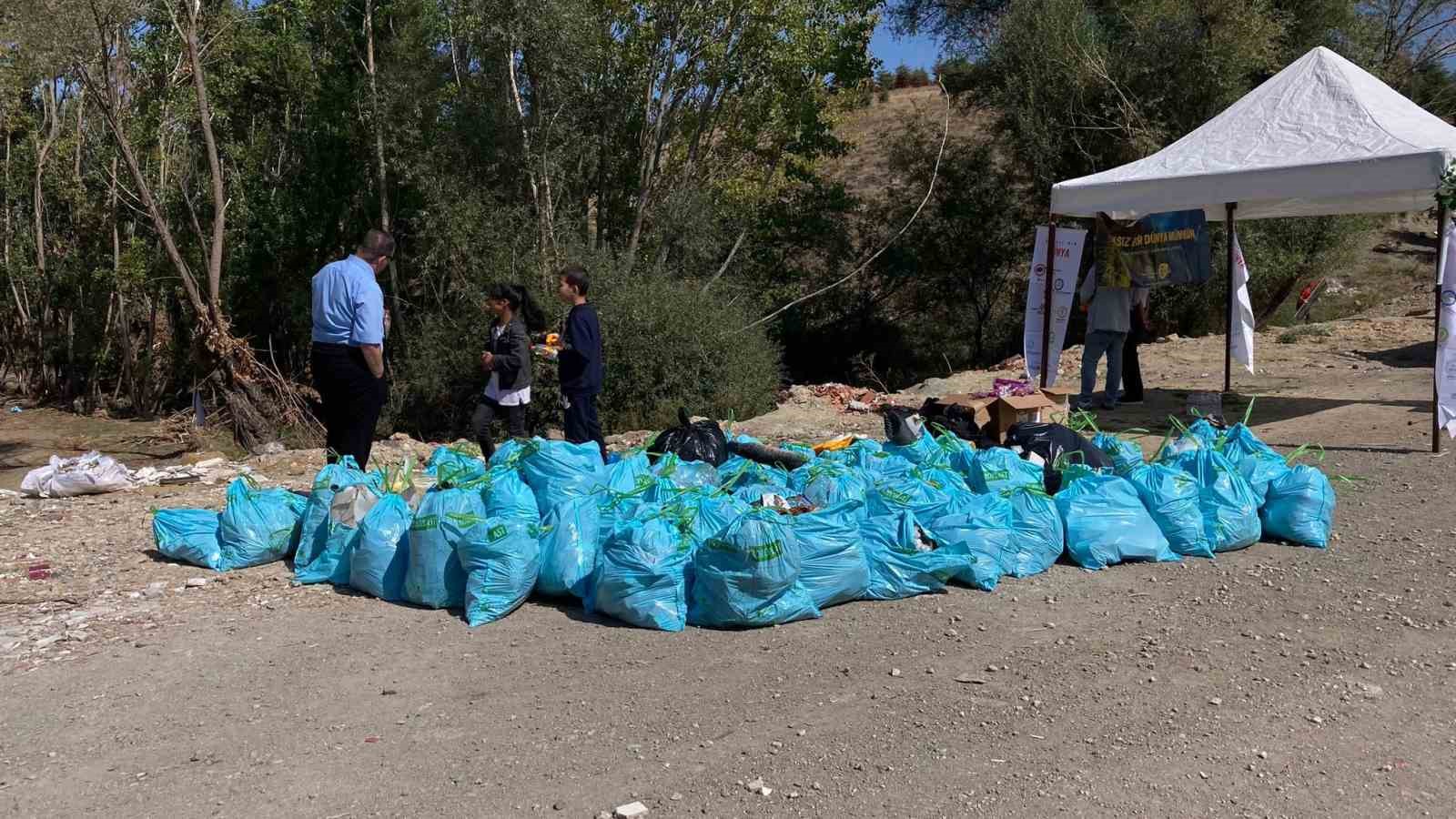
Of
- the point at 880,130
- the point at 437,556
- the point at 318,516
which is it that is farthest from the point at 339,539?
the point at 880,130

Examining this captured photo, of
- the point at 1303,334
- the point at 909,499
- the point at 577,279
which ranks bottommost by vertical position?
the point at 1303,334

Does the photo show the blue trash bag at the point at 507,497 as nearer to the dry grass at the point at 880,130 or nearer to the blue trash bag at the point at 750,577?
the blue trash bag at the point at 750,577

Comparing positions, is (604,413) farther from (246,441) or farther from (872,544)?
(872,544)

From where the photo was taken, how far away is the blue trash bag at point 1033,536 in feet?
17.2

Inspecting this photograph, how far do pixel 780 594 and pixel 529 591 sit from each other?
1.12 meters

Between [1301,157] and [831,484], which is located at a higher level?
[1301,157]

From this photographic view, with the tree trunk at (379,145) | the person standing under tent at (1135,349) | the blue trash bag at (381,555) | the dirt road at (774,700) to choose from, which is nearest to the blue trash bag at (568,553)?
the dirt road at (774,700)

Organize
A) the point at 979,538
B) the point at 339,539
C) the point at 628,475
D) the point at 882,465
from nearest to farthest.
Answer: the point at 979,538 < the point at 339,539 < the point at 628,475 < the point at 882,465

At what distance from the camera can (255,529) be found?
563 centimetres

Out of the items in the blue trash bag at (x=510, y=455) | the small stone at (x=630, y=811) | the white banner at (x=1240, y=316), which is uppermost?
the white banner at (x=1240, y=316)

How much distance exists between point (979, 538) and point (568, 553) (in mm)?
1798

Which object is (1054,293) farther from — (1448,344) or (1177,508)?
(1177,508)

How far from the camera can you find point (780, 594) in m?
4.68

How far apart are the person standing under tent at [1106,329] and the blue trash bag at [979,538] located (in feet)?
15.8
